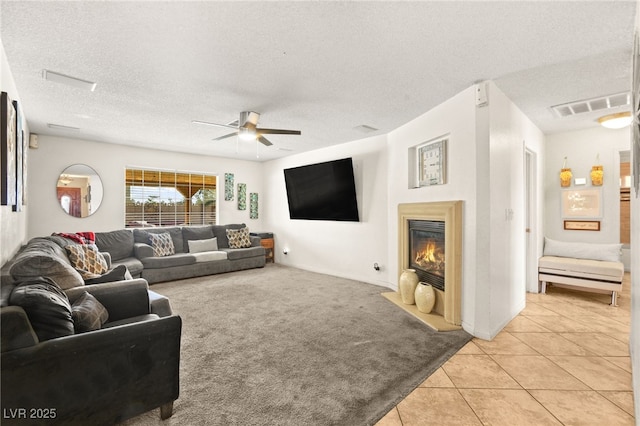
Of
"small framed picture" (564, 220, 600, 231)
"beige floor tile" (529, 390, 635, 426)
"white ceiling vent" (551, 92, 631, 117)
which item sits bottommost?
"beige floor tile" (529, 390, 635, 426)

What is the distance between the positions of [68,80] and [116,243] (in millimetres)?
3141

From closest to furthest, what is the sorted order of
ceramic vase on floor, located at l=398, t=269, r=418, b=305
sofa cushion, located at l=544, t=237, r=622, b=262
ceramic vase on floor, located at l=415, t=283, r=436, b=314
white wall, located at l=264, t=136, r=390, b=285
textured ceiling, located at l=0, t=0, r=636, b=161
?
textured ceiling, located at l=0, t=0, r=636, b=161, ceramic vase on floor, located at l=415, t=283, r=436, b=314, ceramic vase on floor, located at l=398, t=269, r=418, b=305, sofa cushion, located at l=544, t=237, r=622, b=262, white wall, located at l=264, t=136, r=390, b=285

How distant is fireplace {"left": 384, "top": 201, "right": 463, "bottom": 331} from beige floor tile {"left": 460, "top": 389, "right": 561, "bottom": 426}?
3.18ft

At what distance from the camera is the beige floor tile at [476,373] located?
6.77ft

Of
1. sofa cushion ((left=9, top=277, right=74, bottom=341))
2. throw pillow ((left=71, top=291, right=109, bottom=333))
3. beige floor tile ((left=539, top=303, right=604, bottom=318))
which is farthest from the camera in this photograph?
beige floor tile ((left=539, top=303, right=604, bottom=318))

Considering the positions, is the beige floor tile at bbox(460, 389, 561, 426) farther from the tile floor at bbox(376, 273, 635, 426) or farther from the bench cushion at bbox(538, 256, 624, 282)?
the bench cushion at bbox(538, 256, 624, 282)

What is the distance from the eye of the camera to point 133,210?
18.7 ft

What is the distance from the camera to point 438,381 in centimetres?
210

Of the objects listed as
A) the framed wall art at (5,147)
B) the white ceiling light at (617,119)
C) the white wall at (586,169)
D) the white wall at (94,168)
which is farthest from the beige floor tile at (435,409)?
the white wall at (94,168)

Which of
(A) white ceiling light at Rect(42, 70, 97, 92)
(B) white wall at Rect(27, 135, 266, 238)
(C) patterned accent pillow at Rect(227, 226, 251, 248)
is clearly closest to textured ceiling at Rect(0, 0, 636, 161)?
(A) white ceiling light at Rect(42, 70, 97, 92)

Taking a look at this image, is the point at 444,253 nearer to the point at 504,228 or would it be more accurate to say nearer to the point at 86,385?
the point at 504,228

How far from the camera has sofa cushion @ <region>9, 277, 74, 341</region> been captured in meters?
1.41

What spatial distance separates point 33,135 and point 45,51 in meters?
3.27

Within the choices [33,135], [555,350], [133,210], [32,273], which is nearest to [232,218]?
[133,210]
